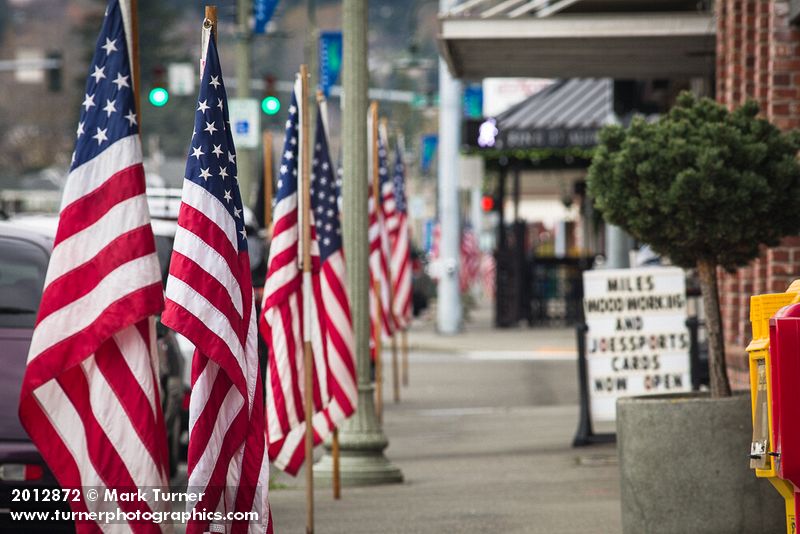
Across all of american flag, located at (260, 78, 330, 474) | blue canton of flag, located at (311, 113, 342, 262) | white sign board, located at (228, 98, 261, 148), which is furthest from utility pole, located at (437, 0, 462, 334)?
american flag, located at (260, 78, 330, 474)

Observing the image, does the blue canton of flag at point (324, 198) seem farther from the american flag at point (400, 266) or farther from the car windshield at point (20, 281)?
the american flag at point (400, 266)

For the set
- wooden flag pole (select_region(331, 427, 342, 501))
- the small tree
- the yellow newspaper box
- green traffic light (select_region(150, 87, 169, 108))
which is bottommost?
wooden flag pole (select_region(331, 427, 342, 501))

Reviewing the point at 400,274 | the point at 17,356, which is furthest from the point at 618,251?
the point at 17,356

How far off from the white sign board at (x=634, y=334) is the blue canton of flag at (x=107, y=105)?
7047 millimetres

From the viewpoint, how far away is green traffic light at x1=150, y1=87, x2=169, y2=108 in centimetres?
2478

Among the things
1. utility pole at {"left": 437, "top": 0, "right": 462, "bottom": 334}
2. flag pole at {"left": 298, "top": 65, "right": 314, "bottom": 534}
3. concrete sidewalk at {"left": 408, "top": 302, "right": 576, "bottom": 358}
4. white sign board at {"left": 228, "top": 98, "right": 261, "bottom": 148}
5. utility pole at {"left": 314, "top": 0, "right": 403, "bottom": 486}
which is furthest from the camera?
utility pole at {"left": 437, "top": 0, "right": 462, "bottom": 334}

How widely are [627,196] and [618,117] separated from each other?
1271cm

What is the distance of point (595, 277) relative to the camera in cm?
1334

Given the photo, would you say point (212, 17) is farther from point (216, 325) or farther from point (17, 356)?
point (17, 356)

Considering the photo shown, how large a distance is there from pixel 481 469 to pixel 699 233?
4.44m

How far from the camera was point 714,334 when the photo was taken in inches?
374

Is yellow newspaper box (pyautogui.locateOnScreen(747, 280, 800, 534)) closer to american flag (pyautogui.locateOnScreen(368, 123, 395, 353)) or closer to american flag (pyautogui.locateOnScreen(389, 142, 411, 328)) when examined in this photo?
american flag (pyautogui.locateOnScreen(368, 123, 395, 353))

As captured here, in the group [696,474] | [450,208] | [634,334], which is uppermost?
[450,208]

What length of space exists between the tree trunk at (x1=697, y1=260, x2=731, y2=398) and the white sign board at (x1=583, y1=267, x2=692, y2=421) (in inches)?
135
